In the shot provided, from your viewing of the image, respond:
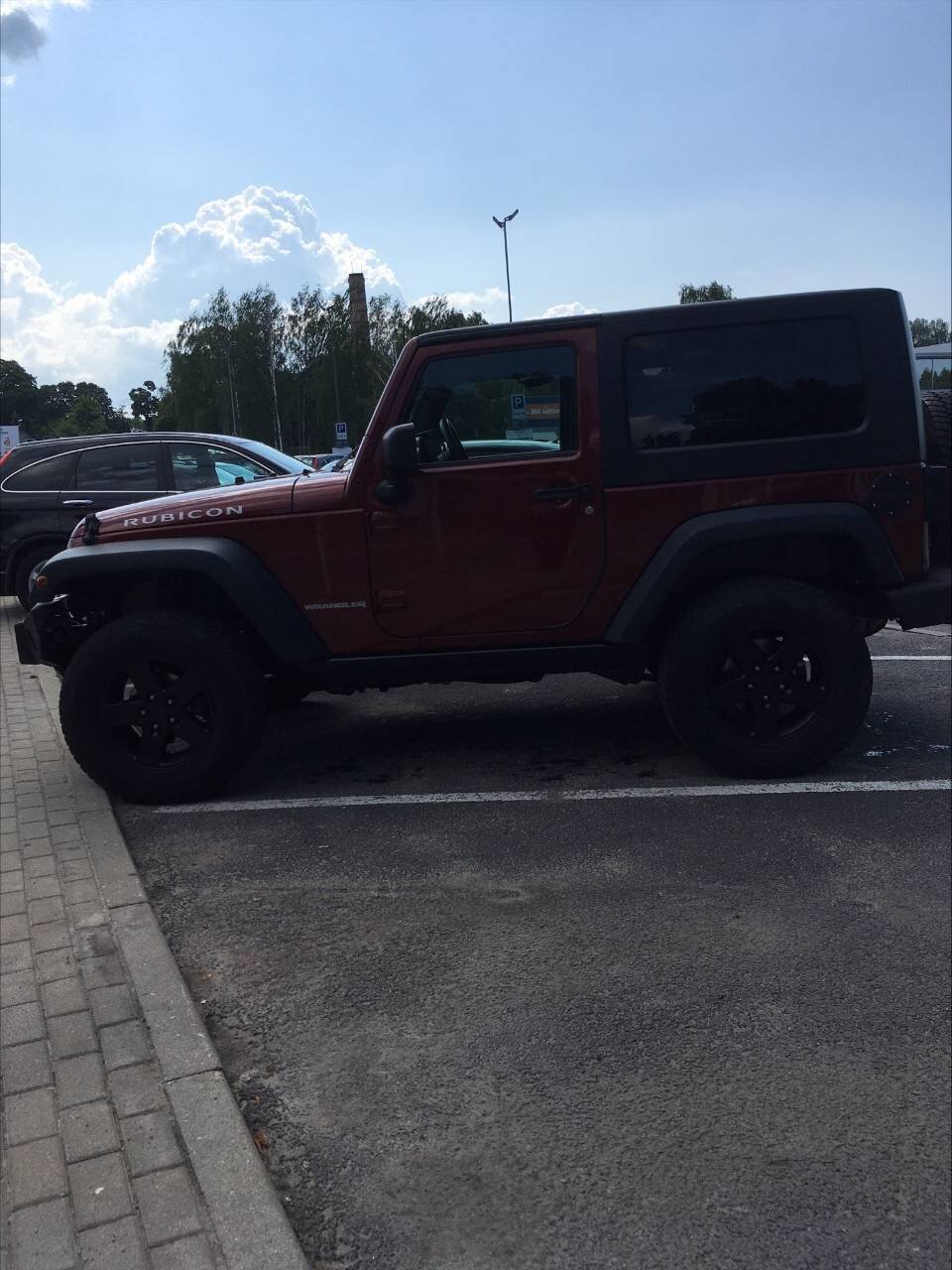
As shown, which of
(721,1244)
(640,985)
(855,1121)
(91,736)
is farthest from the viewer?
(91,736)

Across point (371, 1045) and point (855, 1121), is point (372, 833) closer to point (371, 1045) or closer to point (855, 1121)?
point (371, 1045)

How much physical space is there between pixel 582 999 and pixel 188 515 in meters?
3.02

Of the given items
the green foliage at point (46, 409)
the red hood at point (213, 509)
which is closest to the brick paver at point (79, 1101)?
the red hood at point (213, 509)

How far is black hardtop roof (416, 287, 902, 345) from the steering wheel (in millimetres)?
367

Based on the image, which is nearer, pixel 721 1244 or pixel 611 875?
pixel 721 1244

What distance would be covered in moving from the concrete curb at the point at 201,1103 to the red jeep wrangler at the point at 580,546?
50.3 inches

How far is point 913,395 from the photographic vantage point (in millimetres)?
4926

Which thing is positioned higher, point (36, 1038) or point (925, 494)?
point (925, 494)

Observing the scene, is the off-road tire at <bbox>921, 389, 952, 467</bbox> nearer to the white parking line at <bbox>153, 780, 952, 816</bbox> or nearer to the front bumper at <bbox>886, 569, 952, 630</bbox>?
the front bumper at <bbox>886, 569, 952, 630</bbox>

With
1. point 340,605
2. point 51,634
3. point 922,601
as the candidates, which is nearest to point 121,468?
point 51,634

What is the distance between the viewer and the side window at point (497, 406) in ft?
16.6

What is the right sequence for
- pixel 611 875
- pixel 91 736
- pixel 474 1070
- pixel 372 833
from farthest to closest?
pixel 91 736 → pixel 372 833 → pixel 611 875 → pixel 474 1070

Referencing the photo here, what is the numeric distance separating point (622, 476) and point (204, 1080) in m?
3.13

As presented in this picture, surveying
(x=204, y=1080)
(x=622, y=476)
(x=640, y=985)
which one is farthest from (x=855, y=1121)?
(x=622, y=476)
